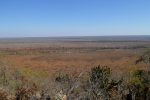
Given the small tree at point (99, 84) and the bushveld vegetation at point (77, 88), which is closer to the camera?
the bushveld vegetation at point (77, 88)

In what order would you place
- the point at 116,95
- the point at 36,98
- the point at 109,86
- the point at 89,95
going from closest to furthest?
the point at 36,98, the point at 89,95, the point at 116,95, the point at 109,86

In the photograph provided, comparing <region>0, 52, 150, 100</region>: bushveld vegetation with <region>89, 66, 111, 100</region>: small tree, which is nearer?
<region>0, 52, 150, 100</region>: bushveld vegetation

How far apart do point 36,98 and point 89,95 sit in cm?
264

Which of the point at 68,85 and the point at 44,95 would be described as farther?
the point at 68,85

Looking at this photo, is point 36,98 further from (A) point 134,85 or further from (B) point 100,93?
(A) point 134,85

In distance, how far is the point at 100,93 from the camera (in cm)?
1450

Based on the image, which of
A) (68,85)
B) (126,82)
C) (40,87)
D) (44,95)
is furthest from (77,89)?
(126,82)

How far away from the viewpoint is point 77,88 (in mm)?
15234

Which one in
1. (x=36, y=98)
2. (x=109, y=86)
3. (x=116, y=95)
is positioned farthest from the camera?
(x=109, y=86)

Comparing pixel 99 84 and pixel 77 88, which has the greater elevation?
pixel 77 88

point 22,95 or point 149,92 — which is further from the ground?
point 22,95

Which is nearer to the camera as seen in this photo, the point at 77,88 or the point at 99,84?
the point at 77,88

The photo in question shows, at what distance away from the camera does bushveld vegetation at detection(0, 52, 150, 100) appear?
12906 millimetres

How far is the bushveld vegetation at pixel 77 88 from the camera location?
12.9 m
